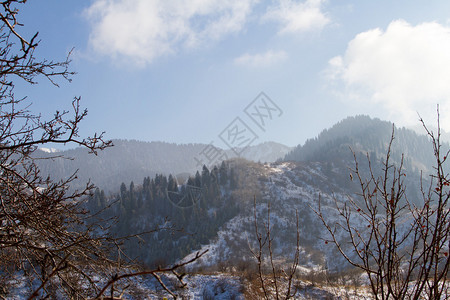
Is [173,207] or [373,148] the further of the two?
[373,148]

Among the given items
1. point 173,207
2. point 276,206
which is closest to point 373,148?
point 276,206

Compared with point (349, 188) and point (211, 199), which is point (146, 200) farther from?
point (349, 188)

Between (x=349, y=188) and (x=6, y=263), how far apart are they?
14850 cm

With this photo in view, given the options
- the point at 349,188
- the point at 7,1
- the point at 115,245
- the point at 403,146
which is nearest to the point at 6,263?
the point at 115,245

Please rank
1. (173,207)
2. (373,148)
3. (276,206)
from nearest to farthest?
(173,207), (276,206), (373,148)

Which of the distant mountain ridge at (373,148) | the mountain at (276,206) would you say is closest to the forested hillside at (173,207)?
the mountain at (276,206)

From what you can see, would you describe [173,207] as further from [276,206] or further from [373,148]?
[373,148]

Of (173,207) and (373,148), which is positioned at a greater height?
(373,148)

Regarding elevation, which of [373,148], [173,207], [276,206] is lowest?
[276,206]

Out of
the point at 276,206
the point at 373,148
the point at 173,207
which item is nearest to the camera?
the point at 173,207

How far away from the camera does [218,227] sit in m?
96.4

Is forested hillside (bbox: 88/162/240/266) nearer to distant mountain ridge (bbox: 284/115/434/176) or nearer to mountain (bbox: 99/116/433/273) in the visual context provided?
mountain (bbox: 99/116/433/273)

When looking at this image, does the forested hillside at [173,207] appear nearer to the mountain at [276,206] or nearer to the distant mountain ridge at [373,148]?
the mountain at [276,206]

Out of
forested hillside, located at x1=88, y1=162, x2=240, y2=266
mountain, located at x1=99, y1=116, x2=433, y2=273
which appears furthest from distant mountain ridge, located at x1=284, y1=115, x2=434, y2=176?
forested hillside, located at x1=88, y1=162, x2=240, y2=266
